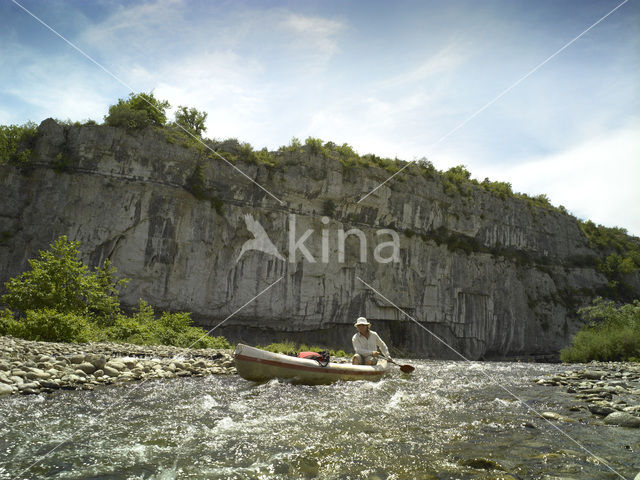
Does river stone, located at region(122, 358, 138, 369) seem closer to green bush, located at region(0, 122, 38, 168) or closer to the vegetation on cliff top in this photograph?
the vegetation on cliff top

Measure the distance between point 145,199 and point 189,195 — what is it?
3071mm

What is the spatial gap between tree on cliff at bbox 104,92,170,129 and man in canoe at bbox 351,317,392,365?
24.6 metres

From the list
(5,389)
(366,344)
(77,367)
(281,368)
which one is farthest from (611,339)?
(5,389)

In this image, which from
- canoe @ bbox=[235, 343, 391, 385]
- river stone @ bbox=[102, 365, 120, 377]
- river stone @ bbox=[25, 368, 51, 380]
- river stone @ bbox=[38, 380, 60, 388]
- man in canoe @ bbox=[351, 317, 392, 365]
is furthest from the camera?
man in canoe @ bbox=[351, 317, 392, 365]

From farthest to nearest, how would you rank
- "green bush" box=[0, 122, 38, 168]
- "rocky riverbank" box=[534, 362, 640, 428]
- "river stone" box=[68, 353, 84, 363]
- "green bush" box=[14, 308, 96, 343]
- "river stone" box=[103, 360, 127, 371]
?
"green bush" box=[0, 122, 38, 168]
"green bush" box=[14, 308, 96, 343]
"river stone" box=[103, 360, 127, 371]
"river stone" box=[68, 353, 84, 363]
"rocky riverbank" box=[534, 362, 640, 428]

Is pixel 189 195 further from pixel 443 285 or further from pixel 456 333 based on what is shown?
pixel 456 333

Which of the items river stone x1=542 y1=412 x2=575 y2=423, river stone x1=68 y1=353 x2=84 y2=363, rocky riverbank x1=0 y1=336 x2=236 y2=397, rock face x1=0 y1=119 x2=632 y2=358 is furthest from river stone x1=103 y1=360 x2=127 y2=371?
rock face x1=0 y1=119 x2=632 y2=358

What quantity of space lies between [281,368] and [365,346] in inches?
154

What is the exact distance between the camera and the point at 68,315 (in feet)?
49.7

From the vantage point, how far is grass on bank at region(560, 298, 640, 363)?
25.5 metres

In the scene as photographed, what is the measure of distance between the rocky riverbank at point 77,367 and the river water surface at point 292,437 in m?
0.67

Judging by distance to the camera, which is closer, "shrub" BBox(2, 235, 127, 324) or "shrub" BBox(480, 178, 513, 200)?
"shrub" BBox(2, 235, 127, 324)

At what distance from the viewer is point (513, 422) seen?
7.48m

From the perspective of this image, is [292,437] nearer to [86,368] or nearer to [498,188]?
[86,368]
